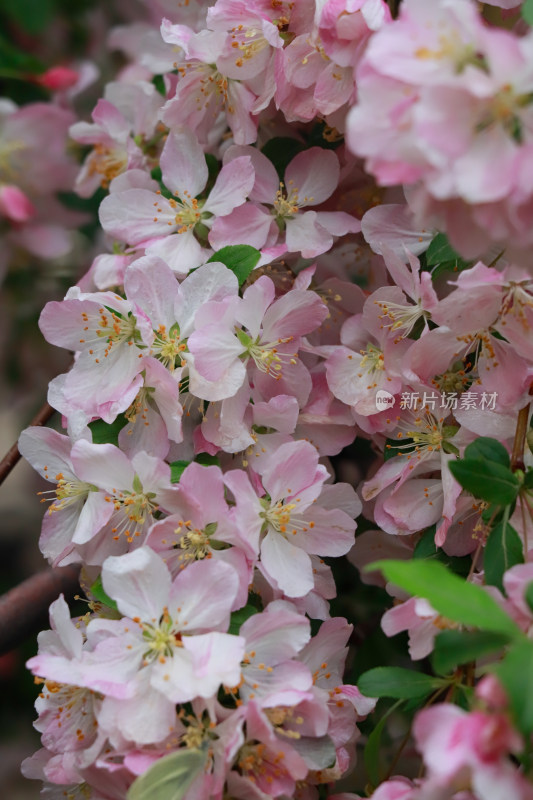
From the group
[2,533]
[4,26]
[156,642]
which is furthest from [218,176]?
[2,533]

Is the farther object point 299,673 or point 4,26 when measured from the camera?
point 4,26

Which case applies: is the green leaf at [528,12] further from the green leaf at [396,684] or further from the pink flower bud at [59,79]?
the pink flower bud at [59,79]

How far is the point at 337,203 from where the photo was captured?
102 cm

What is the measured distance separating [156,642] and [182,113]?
55 cm

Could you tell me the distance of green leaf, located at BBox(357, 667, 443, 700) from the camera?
75cm

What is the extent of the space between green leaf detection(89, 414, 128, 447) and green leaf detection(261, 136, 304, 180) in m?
0.34

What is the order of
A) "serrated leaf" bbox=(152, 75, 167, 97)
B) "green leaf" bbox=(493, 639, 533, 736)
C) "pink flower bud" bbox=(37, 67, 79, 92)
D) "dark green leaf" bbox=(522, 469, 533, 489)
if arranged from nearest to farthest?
"green leaf" bbox=(493, 639, 533, 736)
"dark green leaf" bbox=(522, 469, 533, 489)
"serrated leaf" bbox=(152, 75, 167, 97)
"pink flower bud" bbox=(37, 67, 79, 92)

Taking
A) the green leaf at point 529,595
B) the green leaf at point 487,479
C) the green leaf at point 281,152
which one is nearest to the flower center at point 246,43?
the green leaf at point 281,152

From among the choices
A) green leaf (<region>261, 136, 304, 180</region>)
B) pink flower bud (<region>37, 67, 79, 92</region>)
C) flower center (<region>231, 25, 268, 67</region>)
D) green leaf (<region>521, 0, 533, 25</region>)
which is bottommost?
green leaf (<region>261, 136, 304, 180</region>)

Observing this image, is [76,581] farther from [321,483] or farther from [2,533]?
[2,533]

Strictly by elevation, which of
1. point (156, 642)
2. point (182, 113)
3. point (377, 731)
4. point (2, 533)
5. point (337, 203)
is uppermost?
point (182, 113)

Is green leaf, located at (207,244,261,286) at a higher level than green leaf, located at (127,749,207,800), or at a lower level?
higher

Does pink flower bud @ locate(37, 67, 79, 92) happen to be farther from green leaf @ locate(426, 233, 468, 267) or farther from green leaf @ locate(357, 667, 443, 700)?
green leaf @ locate(357, 667, 443, 700)

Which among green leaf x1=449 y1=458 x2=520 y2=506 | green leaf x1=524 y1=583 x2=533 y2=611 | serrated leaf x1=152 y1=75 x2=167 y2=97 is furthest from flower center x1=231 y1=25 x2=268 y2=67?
green leaf x1=524 y1=583 x2=533 y2=611
